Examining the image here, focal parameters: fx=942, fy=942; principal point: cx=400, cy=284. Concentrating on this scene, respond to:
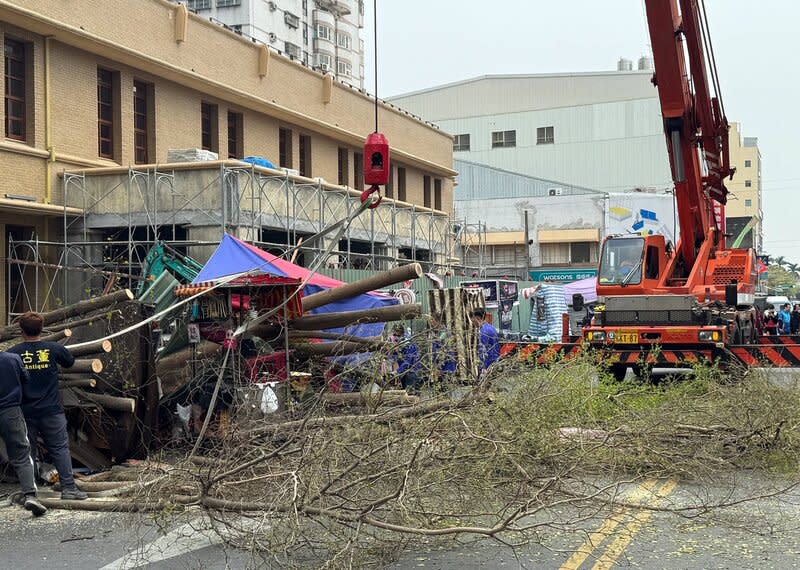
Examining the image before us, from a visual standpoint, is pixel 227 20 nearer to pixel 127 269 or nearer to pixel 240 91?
pixel 240 91

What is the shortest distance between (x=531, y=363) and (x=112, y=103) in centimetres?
1525

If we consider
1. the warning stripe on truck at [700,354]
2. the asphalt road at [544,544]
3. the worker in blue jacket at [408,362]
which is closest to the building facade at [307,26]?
the warning stripe on truck at [700,354]

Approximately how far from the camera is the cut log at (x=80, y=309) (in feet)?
32.6

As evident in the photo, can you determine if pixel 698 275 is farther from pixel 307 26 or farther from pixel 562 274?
pixel 307 26

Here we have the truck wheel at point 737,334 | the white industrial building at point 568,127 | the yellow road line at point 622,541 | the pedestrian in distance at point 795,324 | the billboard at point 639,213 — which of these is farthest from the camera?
the white industrial building at point 568,127

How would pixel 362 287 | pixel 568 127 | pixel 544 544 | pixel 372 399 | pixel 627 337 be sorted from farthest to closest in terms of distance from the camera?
pixel 568 127
pixel 627 337
pixel 362 287
pixel 372 399
pixel 544 544

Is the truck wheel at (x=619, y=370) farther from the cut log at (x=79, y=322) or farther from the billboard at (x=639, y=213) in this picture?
the billboard at (x=639, y=213)

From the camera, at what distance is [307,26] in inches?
2896

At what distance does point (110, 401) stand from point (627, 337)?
28.0 ft

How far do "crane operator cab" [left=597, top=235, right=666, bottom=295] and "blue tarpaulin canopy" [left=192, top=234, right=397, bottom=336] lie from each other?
500 cm

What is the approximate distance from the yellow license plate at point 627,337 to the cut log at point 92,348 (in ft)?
27.8

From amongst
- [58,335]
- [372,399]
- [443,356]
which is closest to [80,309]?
[58,335]

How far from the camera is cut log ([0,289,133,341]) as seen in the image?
9.92m

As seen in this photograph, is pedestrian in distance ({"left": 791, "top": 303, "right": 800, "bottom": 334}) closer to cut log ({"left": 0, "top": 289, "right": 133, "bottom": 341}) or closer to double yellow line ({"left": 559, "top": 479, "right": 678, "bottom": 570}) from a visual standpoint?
double yellow line ({"left": 559, "top": 479, "right": 678, "bottom": 570})
